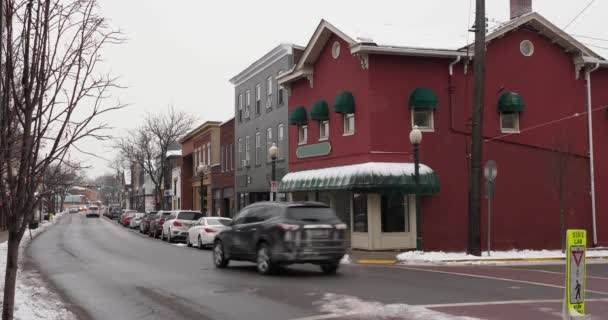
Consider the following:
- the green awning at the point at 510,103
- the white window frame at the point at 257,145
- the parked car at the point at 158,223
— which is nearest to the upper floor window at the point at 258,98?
the white window frame at the point at 257,145

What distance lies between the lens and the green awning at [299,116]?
95.8 ft

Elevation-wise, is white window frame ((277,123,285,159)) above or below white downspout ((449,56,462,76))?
below

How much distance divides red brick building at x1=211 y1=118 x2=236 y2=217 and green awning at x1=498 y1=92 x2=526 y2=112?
73.3 feet

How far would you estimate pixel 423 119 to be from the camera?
2466 cm

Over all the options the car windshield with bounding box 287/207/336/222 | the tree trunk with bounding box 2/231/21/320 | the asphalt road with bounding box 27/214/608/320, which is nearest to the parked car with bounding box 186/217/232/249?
the asphalt road with bounding box 27/214/608/320

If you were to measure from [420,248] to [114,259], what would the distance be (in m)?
10.5

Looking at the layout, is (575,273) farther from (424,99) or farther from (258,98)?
(258,98)

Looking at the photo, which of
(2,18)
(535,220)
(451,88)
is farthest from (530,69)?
(2,18)

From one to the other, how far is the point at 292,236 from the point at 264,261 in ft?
3.97

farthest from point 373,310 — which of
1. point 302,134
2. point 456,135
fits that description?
point 302,134

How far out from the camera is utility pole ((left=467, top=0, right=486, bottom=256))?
68.5ft

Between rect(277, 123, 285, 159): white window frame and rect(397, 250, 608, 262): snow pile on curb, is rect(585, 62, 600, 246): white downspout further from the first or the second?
rect(277, 123, 285, 159): white window frame

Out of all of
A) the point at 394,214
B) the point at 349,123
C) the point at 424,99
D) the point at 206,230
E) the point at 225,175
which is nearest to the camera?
the point at 424,99

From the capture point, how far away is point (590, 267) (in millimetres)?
19094
